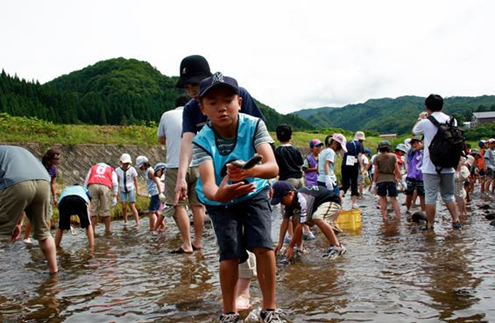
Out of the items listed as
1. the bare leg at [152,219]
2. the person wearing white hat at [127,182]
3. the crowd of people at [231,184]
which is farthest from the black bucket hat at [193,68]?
the person wearing white hat at [127,182]

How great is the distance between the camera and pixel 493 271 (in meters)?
4.20

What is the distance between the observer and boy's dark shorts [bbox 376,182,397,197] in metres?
9.43

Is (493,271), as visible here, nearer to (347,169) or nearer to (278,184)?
(278,184)

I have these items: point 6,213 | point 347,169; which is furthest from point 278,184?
point 347,169

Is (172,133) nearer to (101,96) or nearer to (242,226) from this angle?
(242,226)

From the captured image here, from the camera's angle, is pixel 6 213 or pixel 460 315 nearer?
pixel 460 315

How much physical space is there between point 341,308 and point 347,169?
25.5 ft

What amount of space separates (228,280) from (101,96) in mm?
71315

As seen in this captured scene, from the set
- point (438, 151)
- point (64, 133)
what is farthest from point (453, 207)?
point (64, 133)

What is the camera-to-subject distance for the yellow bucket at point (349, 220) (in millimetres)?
7995

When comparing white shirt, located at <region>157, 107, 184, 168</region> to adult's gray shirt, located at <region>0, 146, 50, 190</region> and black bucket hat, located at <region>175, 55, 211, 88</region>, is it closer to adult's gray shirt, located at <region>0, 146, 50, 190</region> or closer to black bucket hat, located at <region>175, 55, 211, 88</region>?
black bucket hat, located at <region>175, 55, 211, 88</region>

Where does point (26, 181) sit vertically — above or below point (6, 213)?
above

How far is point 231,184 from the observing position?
2.66 m

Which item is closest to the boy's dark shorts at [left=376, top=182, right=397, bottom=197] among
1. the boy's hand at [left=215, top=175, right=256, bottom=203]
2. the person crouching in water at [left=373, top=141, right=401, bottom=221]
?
the person crouching in water at [left=373, top=141, right=401, bottom=221]
